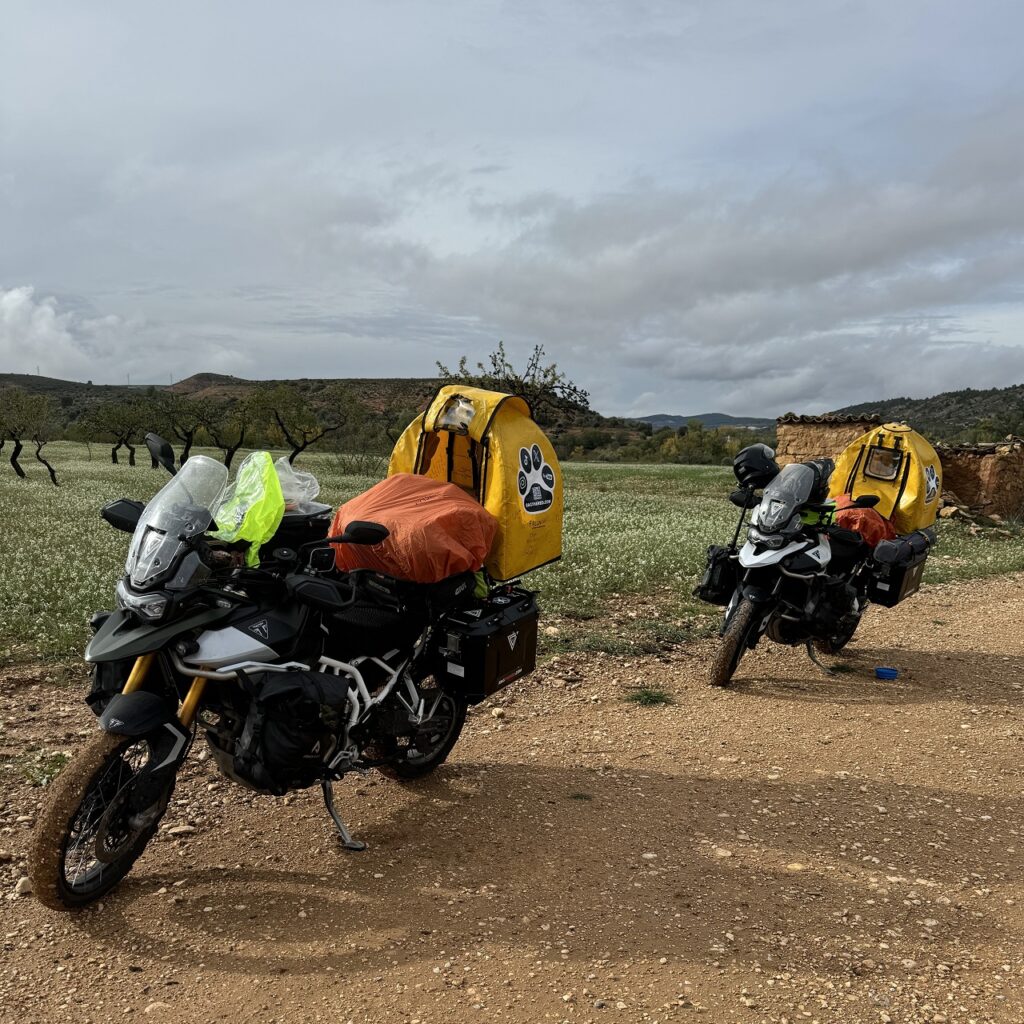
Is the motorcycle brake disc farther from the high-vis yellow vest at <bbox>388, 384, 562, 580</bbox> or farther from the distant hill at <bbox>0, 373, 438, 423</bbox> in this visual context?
the distant hill at <bbox>0, 373, 438, 423</bbox>

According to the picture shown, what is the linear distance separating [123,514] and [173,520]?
1.69 feet

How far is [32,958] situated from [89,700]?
3.57 feet

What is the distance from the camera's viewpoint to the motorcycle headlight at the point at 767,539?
7586 mm

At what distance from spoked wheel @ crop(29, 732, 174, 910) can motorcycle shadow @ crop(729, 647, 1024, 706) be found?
17.9 ft

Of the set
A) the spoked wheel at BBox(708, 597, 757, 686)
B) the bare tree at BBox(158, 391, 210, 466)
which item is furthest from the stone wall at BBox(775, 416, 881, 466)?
the bare tree at BBox(158, 391, 210, 466)

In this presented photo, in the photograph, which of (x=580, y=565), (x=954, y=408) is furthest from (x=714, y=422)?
(x=580, y=565)

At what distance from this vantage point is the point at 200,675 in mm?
3721

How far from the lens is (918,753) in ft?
20.7

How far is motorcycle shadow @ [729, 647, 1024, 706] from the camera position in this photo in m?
7.70

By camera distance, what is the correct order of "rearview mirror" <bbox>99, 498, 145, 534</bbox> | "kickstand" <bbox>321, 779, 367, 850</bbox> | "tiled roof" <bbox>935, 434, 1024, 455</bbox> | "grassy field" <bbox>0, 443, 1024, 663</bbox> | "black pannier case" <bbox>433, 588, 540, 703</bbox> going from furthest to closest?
"tiled roof" <bbox>935, 434, 1024, 455</bbox> < "grassy field" <bbox>0, 443, 1024, 663</bbox> < "black pannier case" <bbox>433, 588, 540, 703</bbox> < "kickstand" <bbox>321, 779, 367, 850</bbox> < "rearview mirror" <bbox>99, 498, 145, 534</bbox>

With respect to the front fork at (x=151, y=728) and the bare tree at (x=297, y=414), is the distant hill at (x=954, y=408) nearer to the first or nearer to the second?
the bare tree at (x=297, y=414)

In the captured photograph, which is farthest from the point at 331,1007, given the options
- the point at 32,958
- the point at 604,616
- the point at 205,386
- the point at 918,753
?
the point at 205,386

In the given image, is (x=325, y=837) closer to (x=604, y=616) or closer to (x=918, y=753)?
(x=918, y=753)

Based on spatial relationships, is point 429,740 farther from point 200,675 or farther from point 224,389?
point 224,389
